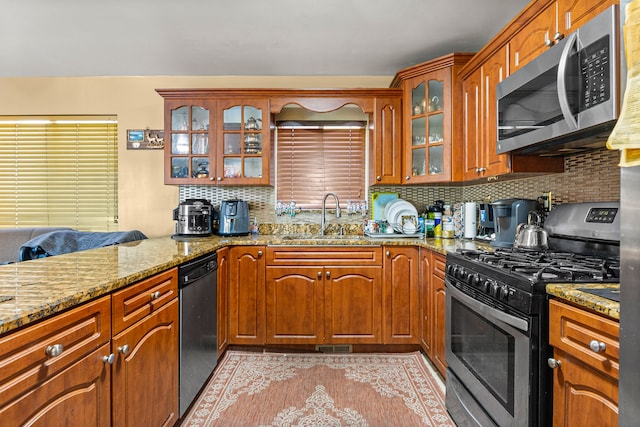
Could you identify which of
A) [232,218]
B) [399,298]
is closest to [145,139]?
[232,218]

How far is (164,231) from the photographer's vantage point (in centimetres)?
334

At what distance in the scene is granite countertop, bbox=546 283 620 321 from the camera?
89 centimetres

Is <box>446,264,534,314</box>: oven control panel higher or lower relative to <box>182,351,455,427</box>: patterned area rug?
higher

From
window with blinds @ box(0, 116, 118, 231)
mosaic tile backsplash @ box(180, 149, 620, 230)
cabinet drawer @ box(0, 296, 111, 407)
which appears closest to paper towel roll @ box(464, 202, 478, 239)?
mosaic tile backsplash @ box(180, 149, 620, 230)

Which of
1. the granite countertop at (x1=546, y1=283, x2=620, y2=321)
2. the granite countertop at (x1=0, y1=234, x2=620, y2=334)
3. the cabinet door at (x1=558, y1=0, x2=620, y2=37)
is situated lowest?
the granite countertop at (x1=546, y1=283, x2=620, y2=321)

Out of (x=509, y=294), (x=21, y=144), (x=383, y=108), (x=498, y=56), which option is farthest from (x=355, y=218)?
(x=21, y=144)

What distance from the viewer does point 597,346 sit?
0.93 m

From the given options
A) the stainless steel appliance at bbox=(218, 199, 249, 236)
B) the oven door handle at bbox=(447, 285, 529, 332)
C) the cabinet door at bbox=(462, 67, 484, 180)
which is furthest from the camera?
the stainless steel appliance at bbox=(218, 199, 249, 236)

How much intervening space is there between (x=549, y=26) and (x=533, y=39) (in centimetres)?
12

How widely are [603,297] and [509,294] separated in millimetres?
329

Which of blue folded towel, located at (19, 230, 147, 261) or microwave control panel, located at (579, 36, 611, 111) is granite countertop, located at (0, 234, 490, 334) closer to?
blue folded towel, located at (19, 230, 147, 261)

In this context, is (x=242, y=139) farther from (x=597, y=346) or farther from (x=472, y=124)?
(x=597, y=346)

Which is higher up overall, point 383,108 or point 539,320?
point 383,108

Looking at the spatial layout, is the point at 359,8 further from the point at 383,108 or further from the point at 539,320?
the point at 539,320
